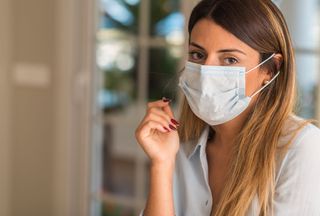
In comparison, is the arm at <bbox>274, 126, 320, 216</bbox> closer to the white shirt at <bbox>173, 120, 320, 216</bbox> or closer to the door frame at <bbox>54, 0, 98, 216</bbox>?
the white shirt at <bbox>173, 120, 320, 216</bbox>

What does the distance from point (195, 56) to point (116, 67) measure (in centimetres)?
147

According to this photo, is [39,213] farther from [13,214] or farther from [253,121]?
[253,121]

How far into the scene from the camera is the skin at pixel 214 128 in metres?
1.44

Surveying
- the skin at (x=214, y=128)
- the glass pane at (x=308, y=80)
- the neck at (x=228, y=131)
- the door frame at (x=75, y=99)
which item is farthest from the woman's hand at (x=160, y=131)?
the door frame at (x=75, y=99)

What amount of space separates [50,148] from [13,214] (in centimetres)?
50

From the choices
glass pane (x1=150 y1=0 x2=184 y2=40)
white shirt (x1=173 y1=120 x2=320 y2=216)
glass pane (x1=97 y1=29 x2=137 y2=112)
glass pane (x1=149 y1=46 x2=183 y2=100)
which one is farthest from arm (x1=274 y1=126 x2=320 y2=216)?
glass pane (x1=97 y1=29 x2=137 y2=112)

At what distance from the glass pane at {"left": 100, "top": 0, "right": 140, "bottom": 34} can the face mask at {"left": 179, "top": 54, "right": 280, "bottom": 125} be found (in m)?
1.29

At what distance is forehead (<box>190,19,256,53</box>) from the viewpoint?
142 centimetres

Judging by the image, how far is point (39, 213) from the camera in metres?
3.27

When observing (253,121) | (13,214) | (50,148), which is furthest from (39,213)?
(253,121)

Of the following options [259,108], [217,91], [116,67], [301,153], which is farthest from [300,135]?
[116,67]

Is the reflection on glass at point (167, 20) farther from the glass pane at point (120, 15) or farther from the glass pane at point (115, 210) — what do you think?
the glass pane at point (115, 210)

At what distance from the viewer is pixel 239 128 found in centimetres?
156

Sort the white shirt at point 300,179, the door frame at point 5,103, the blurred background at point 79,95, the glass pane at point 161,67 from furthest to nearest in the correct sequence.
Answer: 1. the door frame at point 5,103
2. the blurred background at point 79,95
3. the glass pane at point 161,67
4. the white shirt at point 300,179
